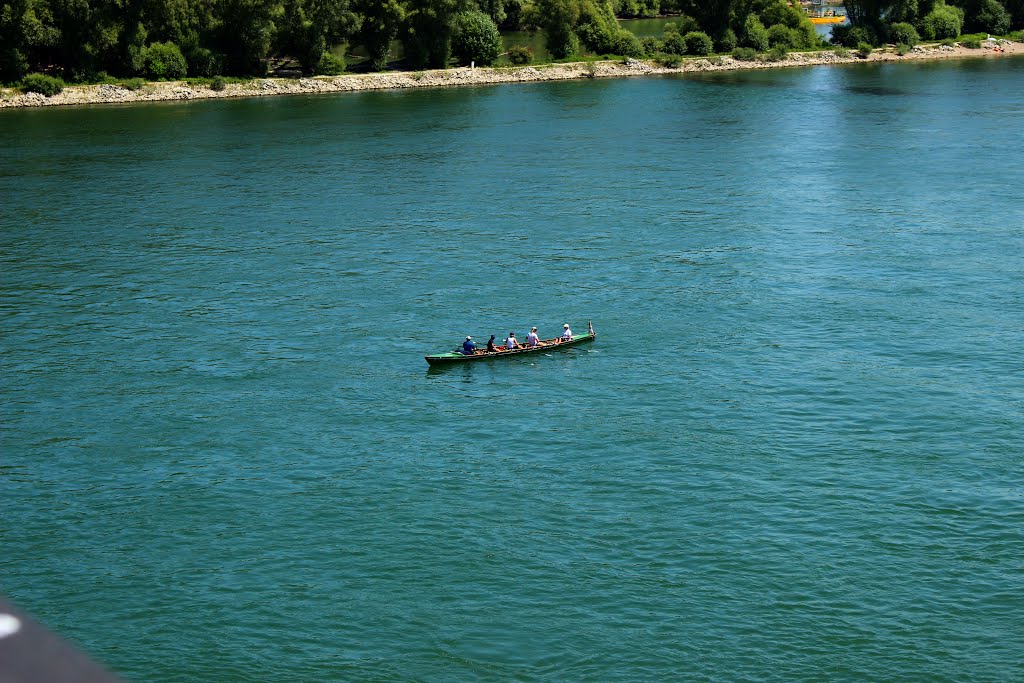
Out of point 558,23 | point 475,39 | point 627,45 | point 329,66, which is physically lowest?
point 329,66

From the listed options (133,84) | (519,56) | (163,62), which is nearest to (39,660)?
(133,84)

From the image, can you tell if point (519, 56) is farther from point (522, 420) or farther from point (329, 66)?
point (522, 420)

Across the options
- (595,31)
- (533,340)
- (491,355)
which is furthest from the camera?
(595,31)

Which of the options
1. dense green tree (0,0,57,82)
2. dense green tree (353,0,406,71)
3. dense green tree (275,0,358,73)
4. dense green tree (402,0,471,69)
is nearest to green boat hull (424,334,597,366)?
dense green tree (0,0,57,82)

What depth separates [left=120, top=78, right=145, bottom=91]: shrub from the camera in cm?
16350

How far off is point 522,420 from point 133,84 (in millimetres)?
125527

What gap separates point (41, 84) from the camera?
157 m

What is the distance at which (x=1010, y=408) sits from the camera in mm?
58000

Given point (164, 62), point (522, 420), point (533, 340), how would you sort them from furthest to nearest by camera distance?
point (164, 62)
point (533, 340)
point (522, 420)

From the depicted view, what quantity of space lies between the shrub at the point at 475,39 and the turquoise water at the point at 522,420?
230 ft

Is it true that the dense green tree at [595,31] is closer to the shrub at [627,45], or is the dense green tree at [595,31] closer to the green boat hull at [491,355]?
the shrub at [627,45]

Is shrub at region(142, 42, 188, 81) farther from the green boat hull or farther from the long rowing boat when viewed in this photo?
the green boat hull

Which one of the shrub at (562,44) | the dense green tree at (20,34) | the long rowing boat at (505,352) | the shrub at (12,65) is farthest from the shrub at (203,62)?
the long rowing boat at (505,352)

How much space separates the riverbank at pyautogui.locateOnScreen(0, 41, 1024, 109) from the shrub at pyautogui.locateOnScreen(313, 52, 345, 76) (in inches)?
72.3
